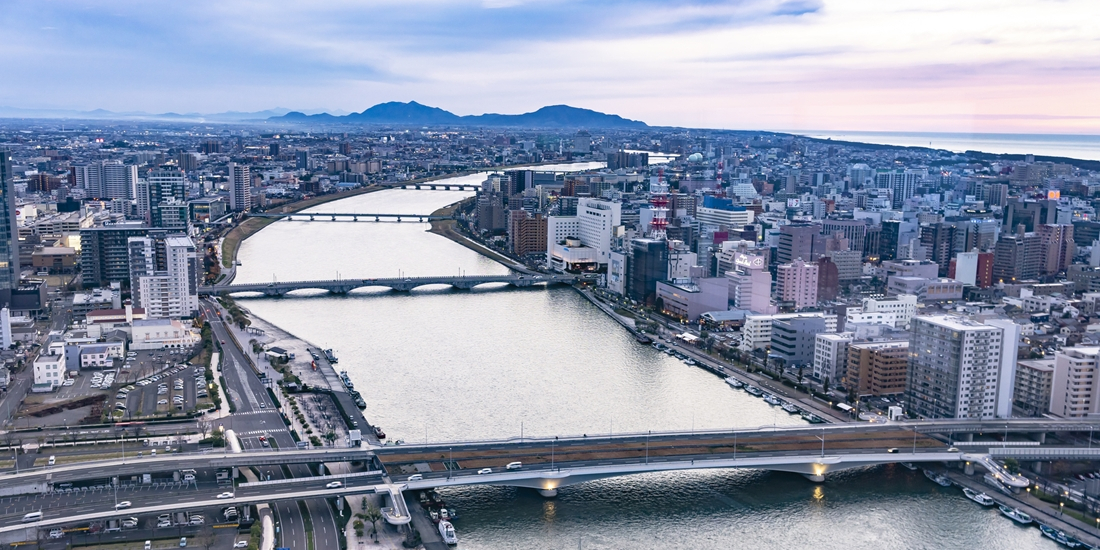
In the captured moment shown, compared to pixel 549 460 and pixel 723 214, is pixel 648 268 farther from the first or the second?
pixel 549 460

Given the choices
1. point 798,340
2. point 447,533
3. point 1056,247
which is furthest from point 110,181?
point 447,533

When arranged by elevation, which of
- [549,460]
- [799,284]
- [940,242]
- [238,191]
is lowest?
[549,460]

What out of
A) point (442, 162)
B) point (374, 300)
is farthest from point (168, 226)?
point (442, 162)

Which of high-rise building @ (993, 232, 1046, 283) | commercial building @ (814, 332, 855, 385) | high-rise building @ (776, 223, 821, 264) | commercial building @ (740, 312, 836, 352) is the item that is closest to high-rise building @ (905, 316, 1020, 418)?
commercial building @ (814, 332, 855, 385)

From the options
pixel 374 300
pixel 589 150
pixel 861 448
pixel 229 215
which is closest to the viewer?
pixel 861 448

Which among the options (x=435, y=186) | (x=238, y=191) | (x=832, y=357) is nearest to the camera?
(x=832, y=357)

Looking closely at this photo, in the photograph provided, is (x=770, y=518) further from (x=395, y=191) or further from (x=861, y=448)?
(x=395, y=191)

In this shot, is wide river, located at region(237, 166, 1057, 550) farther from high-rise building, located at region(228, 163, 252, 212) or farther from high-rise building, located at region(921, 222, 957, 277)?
high-rise building, located at region(228, 163, 252, 212)
